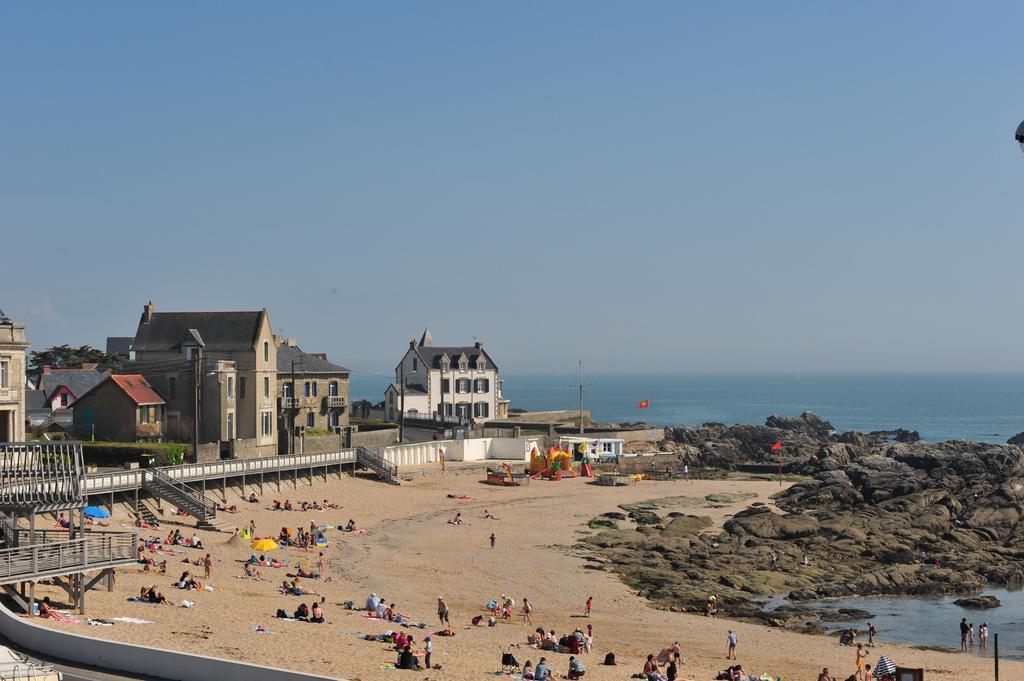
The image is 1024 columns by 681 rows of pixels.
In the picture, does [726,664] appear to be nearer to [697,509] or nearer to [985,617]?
[985,617]

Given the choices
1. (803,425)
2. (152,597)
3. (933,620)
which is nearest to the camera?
(152,597)

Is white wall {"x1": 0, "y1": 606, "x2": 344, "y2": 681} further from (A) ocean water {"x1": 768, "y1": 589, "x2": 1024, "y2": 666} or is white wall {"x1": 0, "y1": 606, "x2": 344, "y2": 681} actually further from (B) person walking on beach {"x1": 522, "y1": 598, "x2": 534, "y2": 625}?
(A) ocean water {"x1": 768, "y1": 589, "x2": 1024, "y2": 666}

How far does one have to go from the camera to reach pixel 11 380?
50938 mm

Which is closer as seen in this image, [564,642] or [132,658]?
[132,658]

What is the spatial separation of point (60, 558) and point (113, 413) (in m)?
36.0

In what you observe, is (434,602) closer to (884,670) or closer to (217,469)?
(884,670)

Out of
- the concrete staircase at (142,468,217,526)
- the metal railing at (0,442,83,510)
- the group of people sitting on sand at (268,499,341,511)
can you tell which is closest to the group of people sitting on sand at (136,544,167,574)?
the metal railing at (0,442,83,510)

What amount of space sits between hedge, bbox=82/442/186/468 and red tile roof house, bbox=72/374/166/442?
184 inches

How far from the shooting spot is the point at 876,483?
73.2 metres

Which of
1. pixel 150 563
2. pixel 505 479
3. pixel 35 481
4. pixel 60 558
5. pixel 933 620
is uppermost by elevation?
pixel 35 481

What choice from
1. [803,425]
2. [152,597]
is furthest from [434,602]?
[803,425]

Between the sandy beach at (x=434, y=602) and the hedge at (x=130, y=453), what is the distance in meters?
3.39

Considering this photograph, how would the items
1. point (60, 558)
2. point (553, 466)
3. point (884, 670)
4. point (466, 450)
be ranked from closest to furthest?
point (60, 558) → point (884, 670) → point (553, 466) → point (466, 450)

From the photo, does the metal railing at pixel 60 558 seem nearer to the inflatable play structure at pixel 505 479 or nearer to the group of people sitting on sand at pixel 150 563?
the group of people sitting on sand at pixel 150 563
